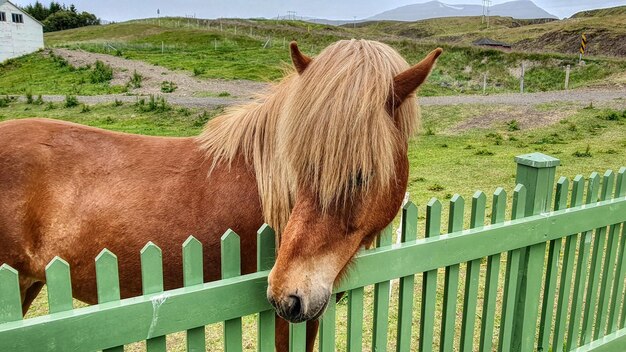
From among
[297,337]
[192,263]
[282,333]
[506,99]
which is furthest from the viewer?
[506,99]

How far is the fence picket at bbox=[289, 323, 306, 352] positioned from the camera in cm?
184

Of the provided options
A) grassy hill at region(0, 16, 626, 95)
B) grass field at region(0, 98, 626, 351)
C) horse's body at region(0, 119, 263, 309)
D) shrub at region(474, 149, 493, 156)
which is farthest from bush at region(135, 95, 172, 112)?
horse's body at region(0, 119, 263, 309)

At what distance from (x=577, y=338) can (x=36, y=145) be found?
331cm

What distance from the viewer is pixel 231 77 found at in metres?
21.6

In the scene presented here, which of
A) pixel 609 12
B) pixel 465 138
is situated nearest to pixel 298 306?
pixel 465 138

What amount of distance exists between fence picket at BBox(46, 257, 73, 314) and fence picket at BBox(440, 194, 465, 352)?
1.55 m

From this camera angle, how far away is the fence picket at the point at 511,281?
236cm

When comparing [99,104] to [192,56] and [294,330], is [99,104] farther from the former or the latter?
[294,330]

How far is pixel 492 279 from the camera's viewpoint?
2.33 m

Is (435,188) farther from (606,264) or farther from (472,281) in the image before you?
(472,281)

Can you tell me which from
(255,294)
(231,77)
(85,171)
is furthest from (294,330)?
(231,77)

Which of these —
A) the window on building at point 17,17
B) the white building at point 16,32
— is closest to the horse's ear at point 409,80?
the white building at point 16,32

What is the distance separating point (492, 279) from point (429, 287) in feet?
1.39

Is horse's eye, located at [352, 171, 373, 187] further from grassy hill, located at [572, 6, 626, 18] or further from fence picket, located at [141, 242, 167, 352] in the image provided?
grassy hill, located at [572, 6, 626, 18]
